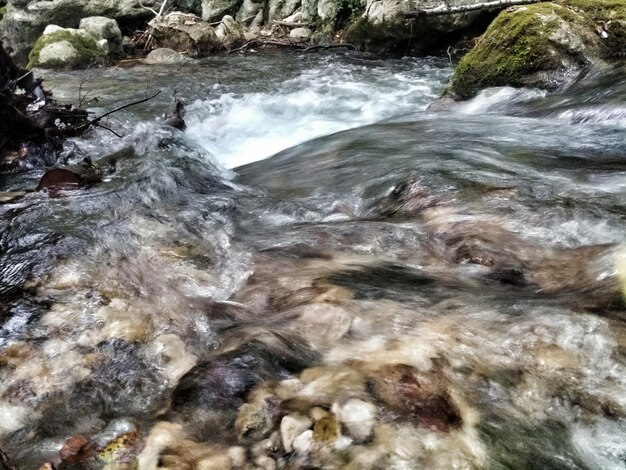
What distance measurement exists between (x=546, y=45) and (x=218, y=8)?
15893mm

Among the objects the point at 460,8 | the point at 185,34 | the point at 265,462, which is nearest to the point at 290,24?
the point at 185,34

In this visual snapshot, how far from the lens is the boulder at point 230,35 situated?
1622cm

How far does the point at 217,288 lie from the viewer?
127 inches

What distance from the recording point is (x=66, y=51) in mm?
13594

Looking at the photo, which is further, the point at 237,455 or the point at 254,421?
the point at 254,421

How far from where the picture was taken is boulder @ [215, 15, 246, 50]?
1622cm

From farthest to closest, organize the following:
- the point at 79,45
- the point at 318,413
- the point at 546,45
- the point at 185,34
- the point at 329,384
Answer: the point at 185,34
the point at 79,45
the point at 546,45
the point at 329,384
the point at 318,413

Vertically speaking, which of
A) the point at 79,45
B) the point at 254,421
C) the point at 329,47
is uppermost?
the point at 254,421

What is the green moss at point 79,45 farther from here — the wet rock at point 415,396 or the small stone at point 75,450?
the wet rock at point 415,396

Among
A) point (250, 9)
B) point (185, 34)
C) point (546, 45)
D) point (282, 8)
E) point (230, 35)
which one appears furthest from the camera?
point (250, 9)

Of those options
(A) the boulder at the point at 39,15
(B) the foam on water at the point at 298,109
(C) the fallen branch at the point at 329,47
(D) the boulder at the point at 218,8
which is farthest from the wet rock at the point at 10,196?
(D) the boulder at the point at 218,8

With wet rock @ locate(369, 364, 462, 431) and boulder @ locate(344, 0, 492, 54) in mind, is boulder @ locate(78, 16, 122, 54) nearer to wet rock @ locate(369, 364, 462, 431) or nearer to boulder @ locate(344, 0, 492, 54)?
boulder @ locate(344, 0, 492, 54)

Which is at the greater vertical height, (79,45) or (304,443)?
(304,443)

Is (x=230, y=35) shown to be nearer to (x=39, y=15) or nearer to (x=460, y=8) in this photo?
(x=39, y=15)
